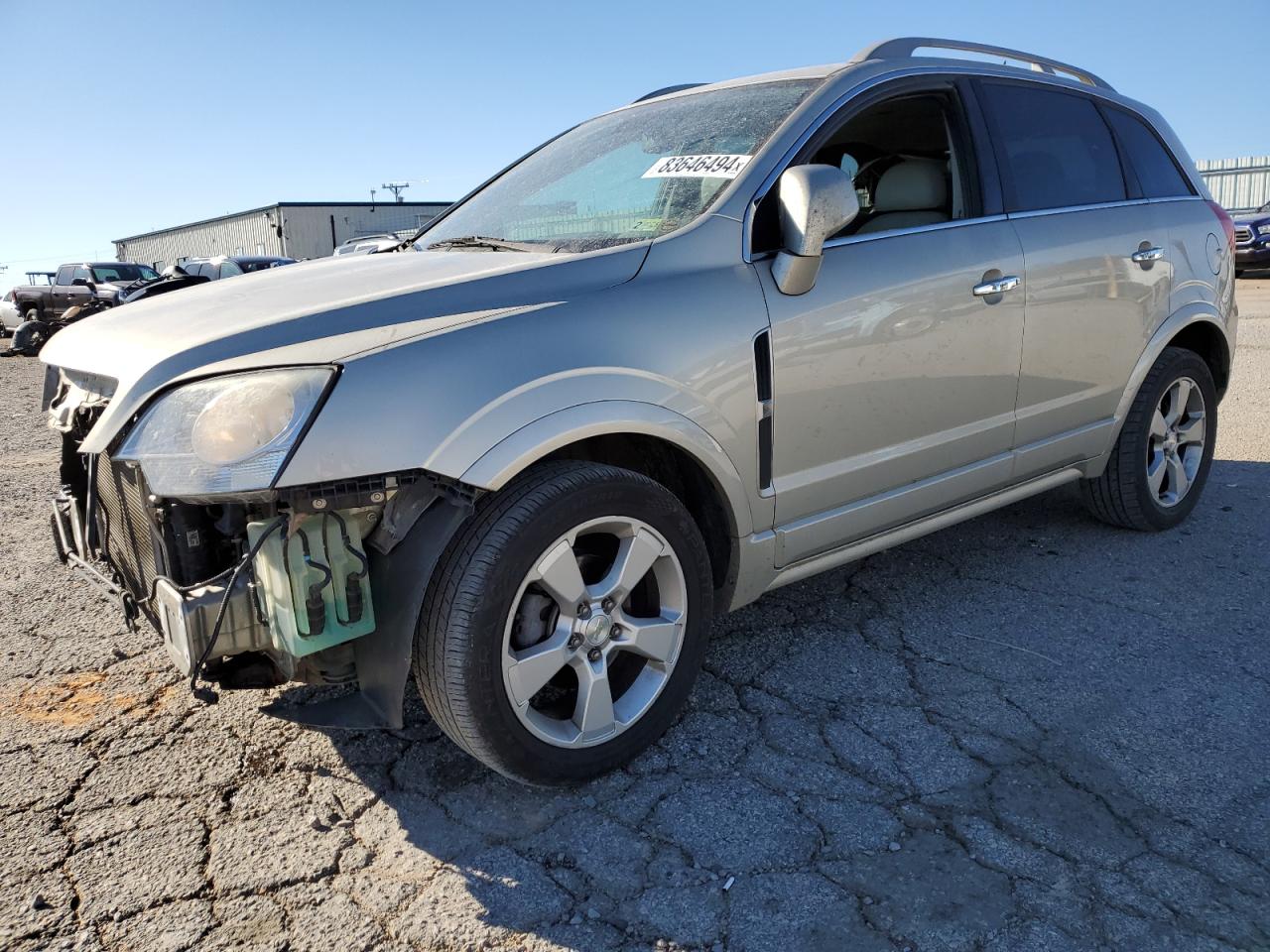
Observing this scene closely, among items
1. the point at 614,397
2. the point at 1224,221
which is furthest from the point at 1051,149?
the point at 614,397

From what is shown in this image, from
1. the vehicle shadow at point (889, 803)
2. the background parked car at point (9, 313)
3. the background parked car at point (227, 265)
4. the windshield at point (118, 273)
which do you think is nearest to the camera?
the vehicle shadow at point (889, 803)

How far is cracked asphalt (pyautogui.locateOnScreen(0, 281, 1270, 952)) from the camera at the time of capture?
203cm

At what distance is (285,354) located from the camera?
2129mm

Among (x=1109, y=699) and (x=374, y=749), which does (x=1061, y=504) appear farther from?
(x=374, y=749)

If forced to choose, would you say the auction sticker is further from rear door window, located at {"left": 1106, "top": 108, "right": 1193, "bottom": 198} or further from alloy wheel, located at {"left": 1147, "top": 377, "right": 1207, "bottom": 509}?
alloy wheel, located at {"left": 1147, "top": 377, "right": 1207, "bottom": 509}

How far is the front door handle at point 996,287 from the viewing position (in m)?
3.20

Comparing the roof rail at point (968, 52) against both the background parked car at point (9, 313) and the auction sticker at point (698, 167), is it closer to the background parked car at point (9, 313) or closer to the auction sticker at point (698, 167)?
the auction sticker at point (698, 167)

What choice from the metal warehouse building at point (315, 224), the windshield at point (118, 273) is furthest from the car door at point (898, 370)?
the metal warehouse building at point (315, 224)

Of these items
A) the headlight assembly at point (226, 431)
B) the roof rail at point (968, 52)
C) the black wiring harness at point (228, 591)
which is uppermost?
the roof rail at point (968, 52)

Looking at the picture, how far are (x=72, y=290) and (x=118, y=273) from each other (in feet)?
13.1

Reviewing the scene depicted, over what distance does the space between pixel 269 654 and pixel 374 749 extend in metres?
0.60

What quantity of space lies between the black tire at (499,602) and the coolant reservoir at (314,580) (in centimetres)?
18

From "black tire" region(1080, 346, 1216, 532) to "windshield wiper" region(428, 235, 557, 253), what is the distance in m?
2.62

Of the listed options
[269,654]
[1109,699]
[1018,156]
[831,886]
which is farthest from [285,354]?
[1018,156]
